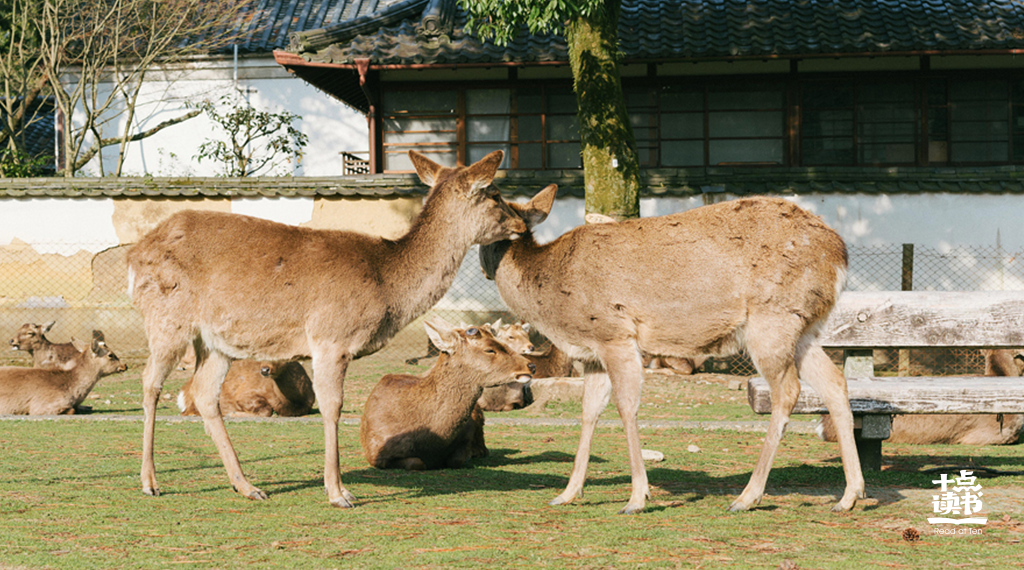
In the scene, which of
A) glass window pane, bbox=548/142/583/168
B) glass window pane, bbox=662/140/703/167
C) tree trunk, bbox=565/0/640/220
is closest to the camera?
tree trunk, bbox=565/0/640/220

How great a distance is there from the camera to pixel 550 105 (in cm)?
1970

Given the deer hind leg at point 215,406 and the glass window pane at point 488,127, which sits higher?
the glass window pane at point 488,127

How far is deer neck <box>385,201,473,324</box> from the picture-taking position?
19.0ft

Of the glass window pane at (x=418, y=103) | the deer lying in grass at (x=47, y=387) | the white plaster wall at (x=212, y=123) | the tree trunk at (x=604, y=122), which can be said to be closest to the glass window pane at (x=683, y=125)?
the glass window pane at (x=418, y=103)

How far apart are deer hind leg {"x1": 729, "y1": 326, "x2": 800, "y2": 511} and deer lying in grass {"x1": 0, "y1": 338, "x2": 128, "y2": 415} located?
7.44 meters

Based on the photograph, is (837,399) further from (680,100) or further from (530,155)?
(530,155)

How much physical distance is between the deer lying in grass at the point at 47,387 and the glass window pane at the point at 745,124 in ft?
42.8

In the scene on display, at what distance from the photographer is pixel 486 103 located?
19.8 metres

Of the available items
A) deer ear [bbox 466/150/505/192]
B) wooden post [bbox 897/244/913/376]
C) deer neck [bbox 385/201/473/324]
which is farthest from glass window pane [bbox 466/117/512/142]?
deer ear [bbox 466/150/505/192]

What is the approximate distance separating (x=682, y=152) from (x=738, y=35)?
295 cm

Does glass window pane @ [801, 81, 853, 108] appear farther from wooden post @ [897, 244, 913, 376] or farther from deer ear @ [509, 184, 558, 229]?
deer ear @ [509, 184, 558, 229]

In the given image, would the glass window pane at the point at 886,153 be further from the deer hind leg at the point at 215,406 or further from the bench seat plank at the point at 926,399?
the deer hind leg at the point at 215,406

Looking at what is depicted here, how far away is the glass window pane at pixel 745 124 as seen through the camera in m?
19.3

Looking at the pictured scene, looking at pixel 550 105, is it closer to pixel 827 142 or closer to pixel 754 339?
pixel 827 142
